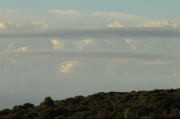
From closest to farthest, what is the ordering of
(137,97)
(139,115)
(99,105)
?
(139,115) → (99,105) → (137,97)

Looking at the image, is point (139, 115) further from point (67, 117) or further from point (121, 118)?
point (67, 117)

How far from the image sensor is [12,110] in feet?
182

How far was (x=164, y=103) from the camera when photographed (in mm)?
44156

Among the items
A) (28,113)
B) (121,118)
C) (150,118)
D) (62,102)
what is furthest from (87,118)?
(62,102)

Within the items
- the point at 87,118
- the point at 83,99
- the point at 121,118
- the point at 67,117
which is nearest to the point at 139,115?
the point at 121,118

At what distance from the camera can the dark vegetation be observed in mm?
41812

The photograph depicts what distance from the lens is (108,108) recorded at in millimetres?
46125

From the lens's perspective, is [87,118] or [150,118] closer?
[150,118]

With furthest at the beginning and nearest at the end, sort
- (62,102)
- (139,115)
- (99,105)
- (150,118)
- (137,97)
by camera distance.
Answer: (62,102), (137,97), (99,105), (139,115), (150,118)

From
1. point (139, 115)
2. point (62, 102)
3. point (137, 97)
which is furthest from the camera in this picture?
point (62, 102)

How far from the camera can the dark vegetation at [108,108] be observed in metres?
41.8

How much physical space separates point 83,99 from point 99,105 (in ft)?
28.1

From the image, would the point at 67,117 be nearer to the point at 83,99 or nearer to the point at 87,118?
the point at 87,118

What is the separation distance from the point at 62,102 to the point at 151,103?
14831 millimetres
